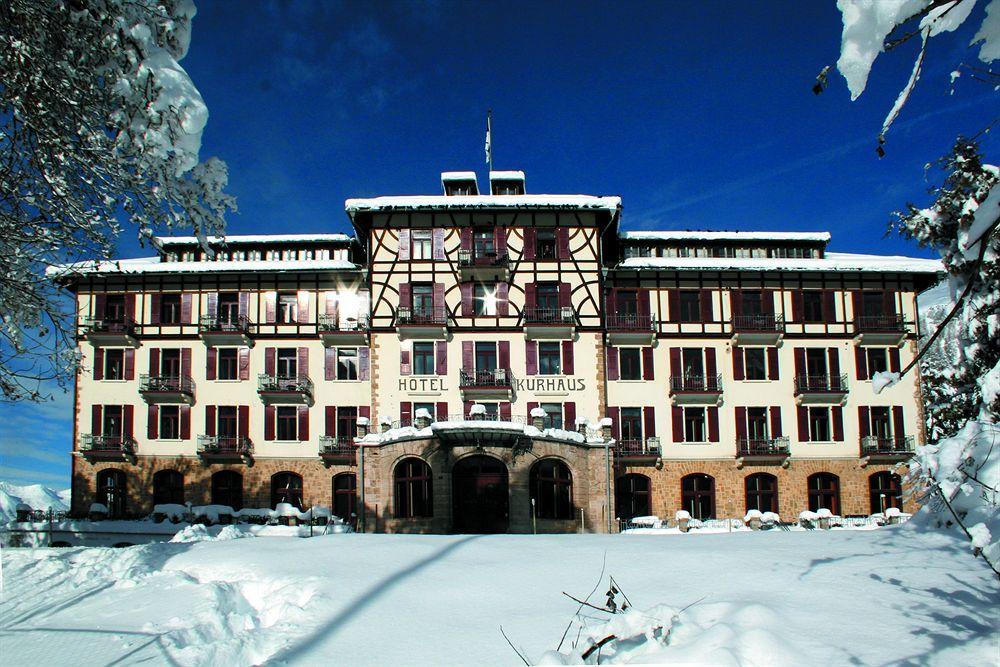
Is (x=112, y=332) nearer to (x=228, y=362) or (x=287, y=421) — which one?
(x=228, y=362)

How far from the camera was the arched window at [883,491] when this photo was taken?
120ft

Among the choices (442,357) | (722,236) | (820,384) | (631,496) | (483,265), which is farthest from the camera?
(722,236)

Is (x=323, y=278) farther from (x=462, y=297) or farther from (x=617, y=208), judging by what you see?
(x=617, y=208)

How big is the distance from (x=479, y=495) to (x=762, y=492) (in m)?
13.9

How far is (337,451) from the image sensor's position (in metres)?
36.5

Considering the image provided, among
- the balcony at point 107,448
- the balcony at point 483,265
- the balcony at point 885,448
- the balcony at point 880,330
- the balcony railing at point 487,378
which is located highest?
the balcony at point 483,265

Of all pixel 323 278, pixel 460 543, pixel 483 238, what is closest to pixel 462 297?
pixel 483 238

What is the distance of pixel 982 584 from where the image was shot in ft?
36.9

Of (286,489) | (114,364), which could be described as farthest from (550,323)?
(114,364)

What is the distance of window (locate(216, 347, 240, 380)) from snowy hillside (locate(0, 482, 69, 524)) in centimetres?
1415

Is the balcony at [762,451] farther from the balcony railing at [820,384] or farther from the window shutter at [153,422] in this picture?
the window shutter at [153,422]

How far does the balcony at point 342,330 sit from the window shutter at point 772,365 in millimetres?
19417

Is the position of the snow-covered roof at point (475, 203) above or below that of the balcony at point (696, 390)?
above

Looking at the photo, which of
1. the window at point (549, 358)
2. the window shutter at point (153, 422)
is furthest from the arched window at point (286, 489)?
the window at point (549, 358)
